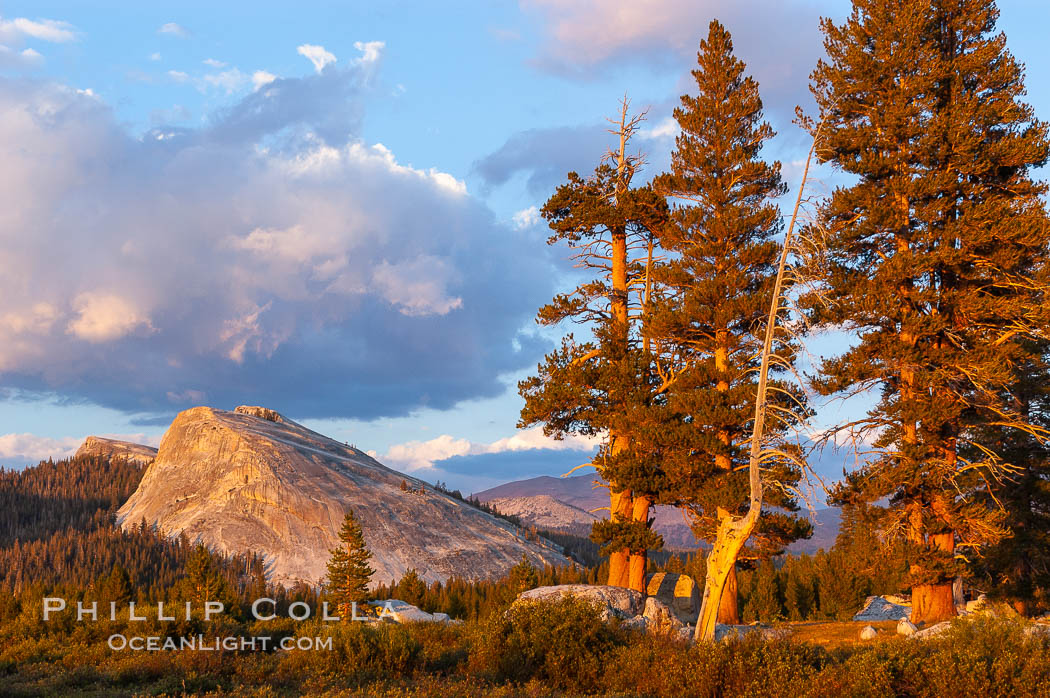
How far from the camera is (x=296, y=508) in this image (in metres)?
63.4

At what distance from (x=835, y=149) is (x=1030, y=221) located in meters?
6.49

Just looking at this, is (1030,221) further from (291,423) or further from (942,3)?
(291,423)

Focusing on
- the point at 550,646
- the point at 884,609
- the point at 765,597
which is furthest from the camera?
the point at 765,597

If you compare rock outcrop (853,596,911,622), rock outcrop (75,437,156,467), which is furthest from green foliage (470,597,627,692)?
rock outcrop (75,437,156,467)

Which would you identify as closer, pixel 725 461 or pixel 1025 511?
pixel 725 461

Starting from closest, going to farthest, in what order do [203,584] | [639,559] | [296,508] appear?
[639,559] < [203,584] < [296,508]

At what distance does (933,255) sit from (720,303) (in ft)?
21.2

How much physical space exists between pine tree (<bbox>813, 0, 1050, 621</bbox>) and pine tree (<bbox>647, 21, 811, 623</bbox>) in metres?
2.18

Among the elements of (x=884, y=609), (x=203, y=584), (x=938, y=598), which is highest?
(x=203, y=584)

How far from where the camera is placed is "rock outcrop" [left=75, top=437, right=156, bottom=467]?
4178 inches

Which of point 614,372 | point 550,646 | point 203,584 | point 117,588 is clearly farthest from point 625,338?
point 117,588

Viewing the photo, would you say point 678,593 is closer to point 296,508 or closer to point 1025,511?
point 1025,511

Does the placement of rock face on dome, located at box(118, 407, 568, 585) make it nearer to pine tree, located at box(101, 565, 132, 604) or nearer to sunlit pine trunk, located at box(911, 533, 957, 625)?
pine tree, located at box(101, 565, 132, 604)

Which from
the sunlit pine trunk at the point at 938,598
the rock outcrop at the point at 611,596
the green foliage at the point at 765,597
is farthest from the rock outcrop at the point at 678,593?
the green foliage at the point at 765,597
